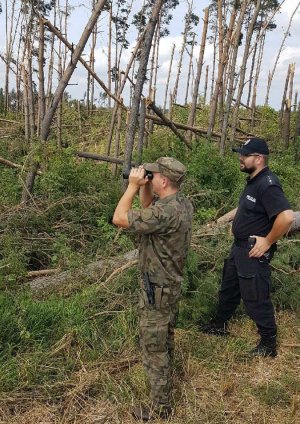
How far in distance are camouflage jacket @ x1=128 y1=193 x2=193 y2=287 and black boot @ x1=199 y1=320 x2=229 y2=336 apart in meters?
1.31

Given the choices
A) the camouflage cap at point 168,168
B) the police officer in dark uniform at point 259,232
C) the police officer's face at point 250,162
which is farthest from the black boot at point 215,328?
the camouflage cap at point 168,168

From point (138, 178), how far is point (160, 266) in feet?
1.96

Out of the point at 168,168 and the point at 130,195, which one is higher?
the point at 168,168

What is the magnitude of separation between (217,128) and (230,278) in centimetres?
1416

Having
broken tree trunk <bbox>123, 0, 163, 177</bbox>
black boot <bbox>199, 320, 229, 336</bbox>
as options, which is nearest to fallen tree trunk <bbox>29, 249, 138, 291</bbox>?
black boot <bbox>199, 320, 229, 336</bbox>

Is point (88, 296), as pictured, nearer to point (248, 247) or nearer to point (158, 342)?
point (158, 342)

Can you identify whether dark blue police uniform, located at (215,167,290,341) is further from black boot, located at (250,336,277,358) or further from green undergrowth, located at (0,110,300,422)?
green undergrowth, located at (0,110,300,422)

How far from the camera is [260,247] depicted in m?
3.30

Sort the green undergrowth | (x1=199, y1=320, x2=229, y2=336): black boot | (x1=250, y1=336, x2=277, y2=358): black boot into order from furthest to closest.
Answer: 1. (x1=199, y1=320, x2=229, y2=336): black boot
2. (x1=250, y1=336, x2=277, y2=358): black boot
3. the green undergrowth

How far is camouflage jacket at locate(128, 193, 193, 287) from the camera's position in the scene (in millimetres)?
2559

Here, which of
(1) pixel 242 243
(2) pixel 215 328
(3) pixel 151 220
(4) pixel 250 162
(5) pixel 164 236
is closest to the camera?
(3) pixel 151 220

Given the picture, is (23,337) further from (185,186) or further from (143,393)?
(185,186)

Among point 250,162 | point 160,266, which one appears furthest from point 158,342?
point 250,162

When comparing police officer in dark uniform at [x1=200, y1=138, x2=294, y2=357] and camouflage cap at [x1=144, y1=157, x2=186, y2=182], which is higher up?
camouflage cap at [x1=144, y1=157, x2=186, y2=182]
